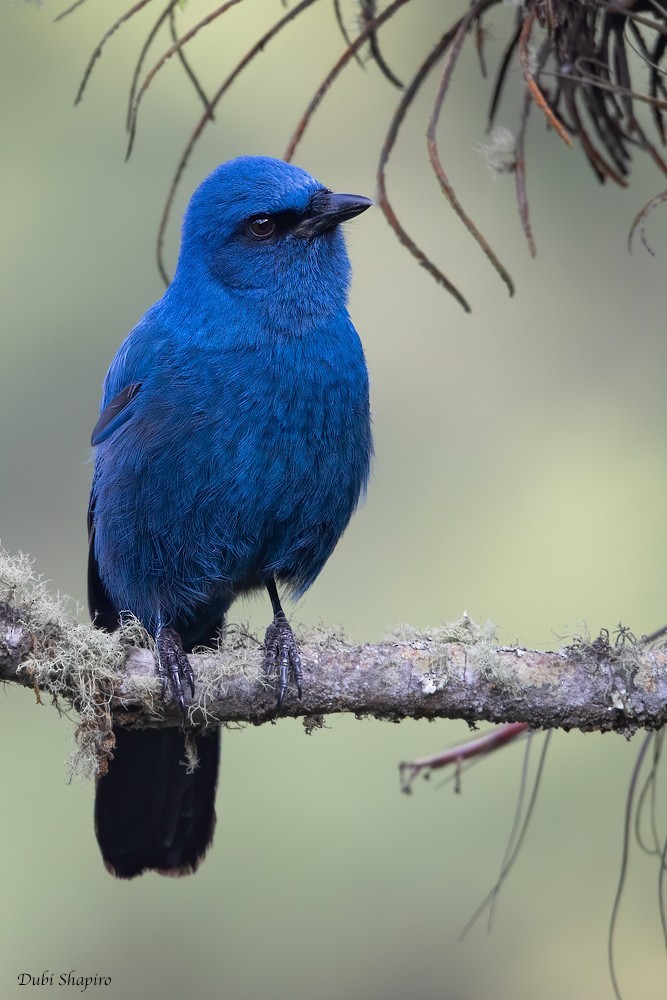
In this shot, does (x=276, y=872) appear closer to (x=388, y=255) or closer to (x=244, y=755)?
(x=244, y=755)

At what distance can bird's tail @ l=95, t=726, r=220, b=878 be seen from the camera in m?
4.41

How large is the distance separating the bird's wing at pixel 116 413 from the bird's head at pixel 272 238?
44 cm

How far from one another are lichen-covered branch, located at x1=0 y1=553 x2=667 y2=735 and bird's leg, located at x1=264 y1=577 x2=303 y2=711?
3 cm

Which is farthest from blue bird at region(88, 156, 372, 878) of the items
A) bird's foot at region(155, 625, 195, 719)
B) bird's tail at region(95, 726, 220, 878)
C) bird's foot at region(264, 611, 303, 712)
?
bird's foot at region(155, 625, 195, 719)

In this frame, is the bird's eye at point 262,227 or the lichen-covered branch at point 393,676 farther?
the bird's eye at point 262,227

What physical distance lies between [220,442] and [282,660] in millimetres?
891

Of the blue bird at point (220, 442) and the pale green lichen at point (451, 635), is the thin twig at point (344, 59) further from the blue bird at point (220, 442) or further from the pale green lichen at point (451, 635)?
the pale green lichen at point (451, 635)

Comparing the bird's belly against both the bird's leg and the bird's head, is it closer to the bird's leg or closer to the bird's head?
the bird's leg

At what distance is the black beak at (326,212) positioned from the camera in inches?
175

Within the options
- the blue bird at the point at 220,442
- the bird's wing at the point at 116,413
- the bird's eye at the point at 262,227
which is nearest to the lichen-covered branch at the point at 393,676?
the blue bird at the point at 220,442

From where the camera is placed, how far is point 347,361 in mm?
4410

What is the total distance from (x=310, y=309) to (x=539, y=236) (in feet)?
13.4

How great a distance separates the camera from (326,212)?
4477 millimetres

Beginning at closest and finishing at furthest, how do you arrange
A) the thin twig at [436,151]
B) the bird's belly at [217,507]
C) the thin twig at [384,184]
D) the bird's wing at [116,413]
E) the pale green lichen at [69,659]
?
the pale green lichen at [69,659] → the thin twig at [436,151] → the thin twig at [384,184] → the bird's belly at [217,507] → the bird's wing at [116,413]
